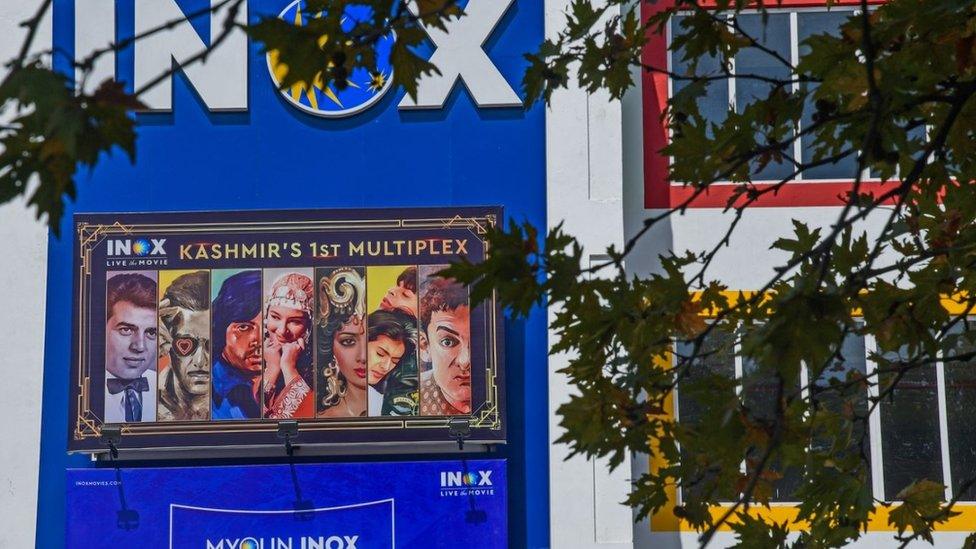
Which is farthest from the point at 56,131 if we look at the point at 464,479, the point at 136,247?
the point at 136,247

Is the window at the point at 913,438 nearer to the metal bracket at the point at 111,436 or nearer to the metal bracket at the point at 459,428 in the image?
the metal bracket at the point at 459,428

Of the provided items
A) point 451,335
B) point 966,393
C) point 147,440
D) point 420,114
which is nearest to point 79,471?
point 147,440

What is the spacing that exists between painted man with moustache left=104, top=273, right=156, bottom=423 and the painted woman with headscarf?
855 mm

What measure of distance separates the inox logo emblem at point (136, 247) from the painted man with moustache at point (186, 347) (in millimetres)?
288

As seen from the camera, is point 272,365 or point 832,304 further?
point 272,365

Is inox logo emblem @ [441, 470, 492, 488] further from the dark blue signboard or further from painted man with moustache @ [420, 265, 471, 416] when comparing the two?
the dark blue signboard

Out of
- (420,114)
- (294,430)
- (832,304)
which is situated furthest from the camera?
(420,114)

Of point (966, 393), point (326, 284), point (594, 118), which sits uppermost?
point (594, 118)

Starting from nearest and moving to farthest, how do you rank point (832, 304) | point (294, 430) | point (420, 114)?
1. point (832, 304)
2. point (294, 430)
3. point (420, 114)

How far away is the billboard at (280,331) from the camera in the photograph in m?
10.8

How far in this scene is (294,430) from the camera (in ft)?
35.1

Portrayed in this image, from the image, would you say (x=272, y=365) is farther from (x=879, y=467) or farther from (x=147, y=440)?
(x=879, y=467)

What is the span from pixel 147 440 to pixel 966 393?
6048mm

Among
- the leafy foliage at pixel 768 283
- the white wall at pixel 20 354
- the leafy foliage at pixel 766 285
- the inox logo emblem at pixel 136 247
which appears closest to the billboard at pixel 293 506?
the white wall at pixel 20 354
